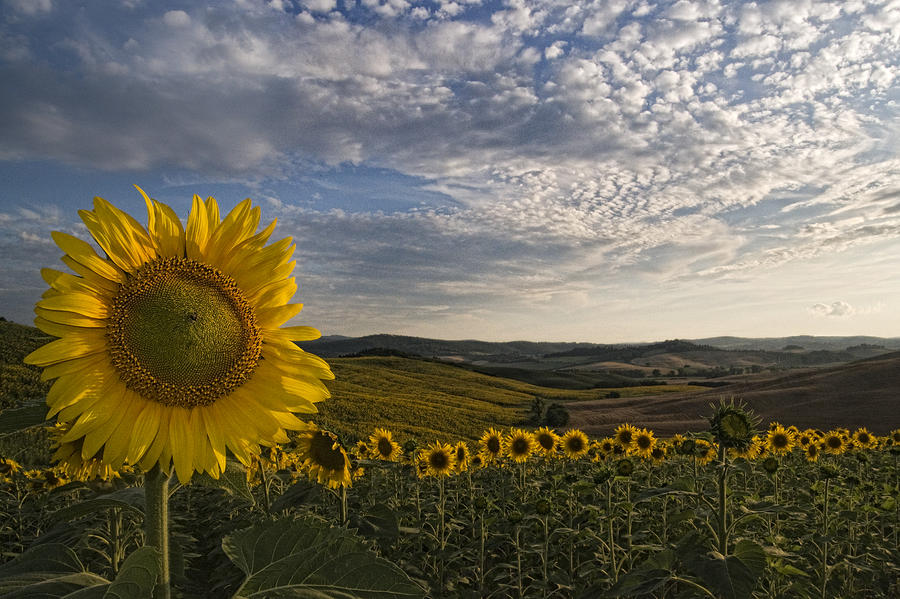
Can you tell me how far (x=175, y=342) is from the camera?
154 cm

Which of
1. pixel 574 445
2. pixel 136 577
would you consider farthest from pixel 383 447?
pixel 136 577

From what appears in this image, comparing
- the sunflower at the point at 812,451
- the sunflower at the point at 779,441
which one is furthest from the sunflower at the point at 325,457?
the sunflower at the point at 812,451

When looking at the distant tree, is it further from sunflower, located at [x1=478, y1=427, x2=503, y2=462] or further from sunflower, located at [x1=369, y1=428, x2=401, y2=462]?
sunflower, located at [x1=369, y1=428, x2=401, y2=462]

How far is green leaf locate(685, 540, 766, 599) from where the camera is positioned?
2949 mm

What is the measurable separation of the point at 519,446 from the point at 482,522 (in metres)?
4.25

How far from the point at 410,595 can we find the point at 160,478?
80 cm

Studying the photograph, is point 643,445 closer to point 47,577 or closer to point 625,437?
point 625,437

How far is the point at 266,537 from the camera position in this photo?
5.09 ft

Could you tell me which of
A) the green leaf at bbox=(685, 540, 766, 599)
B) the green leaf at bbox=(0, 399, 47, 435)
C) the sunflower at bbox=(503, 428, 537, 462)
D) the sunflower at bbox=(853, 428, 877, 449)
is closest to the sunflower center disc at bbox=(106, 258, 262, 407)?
the green leaf at bbox=(0, 399, 47, 435)

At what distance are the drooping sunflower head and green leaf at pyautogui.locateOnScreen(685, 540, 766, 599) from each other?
886 mm

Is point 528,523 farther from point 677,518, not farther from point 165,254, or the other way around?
point 165,254

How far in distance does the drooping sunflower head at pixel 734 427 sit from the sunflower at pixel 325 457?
3.59m

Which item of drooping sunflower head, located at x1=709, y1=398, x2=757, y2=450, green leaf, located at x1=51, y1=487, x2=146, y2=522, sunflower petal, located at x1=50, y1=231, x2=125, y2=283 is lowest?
drooping sunflower head, located at x1=709, y1=398, x2=757, y2=450

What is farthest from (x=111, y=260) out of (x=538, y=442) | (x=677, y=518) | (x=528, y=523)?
(x=538, y=442)
